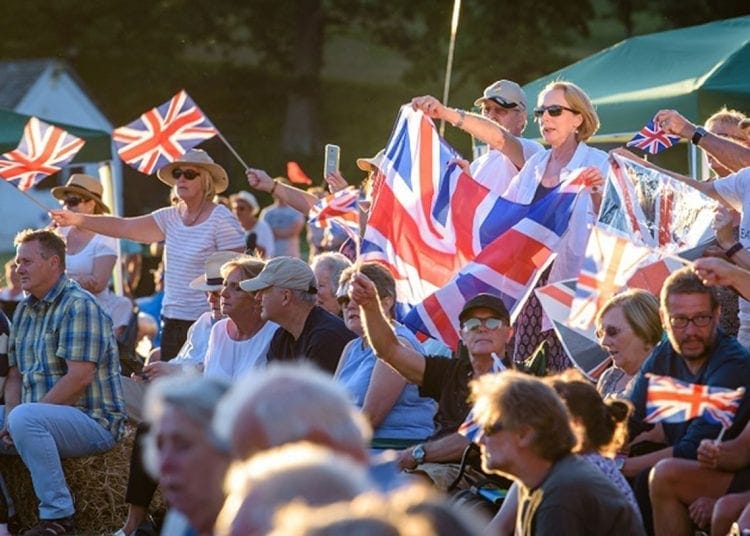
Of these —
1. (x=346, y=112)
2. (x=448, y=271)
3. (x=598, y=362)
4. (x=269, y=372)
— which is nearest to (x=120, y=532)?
(x=448, y=271)

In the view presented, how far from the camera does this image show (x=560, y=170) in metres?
8.34

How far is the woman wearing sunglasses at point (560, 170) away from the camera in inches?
320

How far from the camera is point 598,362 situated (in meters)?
7.86

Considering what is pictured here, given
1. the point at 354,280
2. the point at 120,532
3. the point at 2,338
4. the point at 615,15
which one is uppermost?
the point at 615,15

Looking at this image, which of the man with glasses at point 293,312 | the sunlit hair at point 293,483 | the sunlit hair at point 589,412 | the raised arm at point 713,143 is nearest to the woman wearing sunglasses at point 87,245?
the man with glasses at point 293,312

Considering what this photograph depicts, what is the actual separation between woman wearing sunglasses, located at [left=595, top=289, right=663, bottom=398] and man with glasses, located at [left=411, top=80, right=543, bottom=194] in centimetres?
158

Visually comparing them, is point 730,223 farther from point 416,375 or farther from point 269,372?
point 269,372

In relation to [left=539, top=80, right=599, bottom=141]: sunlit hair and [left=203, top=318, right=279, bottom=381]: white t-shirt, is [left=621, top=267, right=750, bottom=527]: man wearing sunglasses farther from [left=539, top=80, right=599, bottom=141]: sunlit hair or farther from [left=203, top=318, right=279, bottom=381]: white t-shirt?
[left=203, top=318, right=279, bottom=381]: white t-shirt

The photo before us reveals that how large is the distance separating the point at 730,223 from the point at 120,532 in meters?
3.76

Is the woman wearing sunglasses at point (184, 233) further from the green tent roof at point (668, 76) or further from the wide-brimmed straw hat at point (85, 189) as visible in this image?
the green tent roof at point (668, 76)

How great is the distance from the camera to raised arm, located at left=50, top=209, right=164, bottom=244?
10820 millimetres

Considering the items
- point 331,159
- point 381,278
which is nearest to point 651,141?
point 331,159

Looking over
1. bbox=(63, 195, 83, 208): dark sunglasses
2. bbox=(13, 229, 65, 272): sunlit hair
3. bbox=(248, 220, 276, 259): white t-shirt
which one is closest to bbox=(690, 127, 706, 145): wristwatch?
bbox=(13, 229, 65, 272): sunlit hair

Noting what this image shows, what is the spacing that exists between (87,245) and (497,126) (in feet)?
13.4
